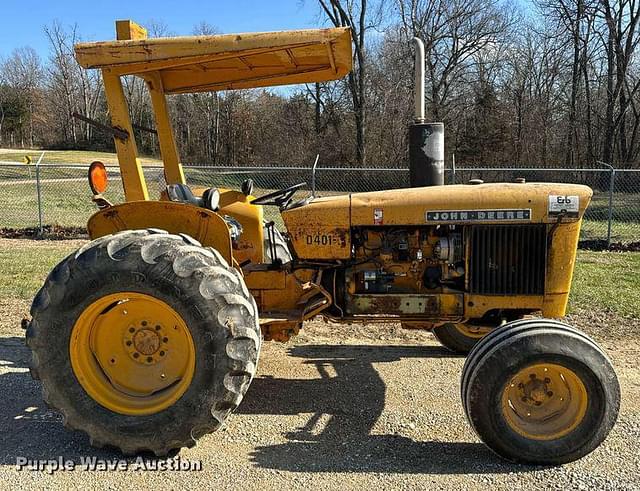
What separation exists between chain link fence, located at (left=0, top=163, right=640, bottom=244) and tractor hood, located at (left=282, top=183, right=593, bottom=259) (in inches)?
252

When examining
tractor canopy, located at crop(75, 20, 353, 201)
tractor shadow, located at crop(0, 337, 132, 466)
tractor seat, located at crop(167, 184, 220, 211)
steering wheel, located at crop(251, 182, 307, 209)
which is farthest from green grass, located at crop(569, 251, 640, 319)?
tractor shadow, located at crop(0, 337, 132, 466)

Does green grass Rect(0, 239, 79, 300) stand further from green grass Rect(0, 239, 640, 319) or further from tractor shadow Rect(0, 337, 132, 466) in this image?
tractor shadow Rect(0, 337, 132, 466)

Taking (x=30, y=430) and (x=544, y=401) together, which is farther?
(x=30, y=430)

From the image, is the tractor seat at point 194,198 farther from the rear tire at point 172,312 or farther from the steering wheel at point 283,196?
the rear tire at point 172,312

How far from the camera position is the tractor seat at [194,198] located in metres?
4.13

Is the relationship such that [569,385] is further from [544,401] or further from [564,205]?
[564,205]

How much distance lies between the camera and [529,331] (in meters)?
3.17

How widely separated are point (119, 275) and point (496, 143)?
96.7 feet

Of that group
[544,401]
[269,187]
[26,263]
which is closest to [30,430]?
[544,401]

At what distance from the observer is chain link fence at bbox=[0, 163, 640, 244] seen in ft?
39.3

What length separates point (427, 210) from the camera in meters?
3.69

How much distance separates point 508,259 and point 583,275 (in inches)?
195

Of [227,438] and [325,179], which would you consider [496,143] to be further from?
[227,438]

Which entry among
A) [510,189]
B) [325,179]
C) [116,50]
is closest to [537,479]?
[510,189]
